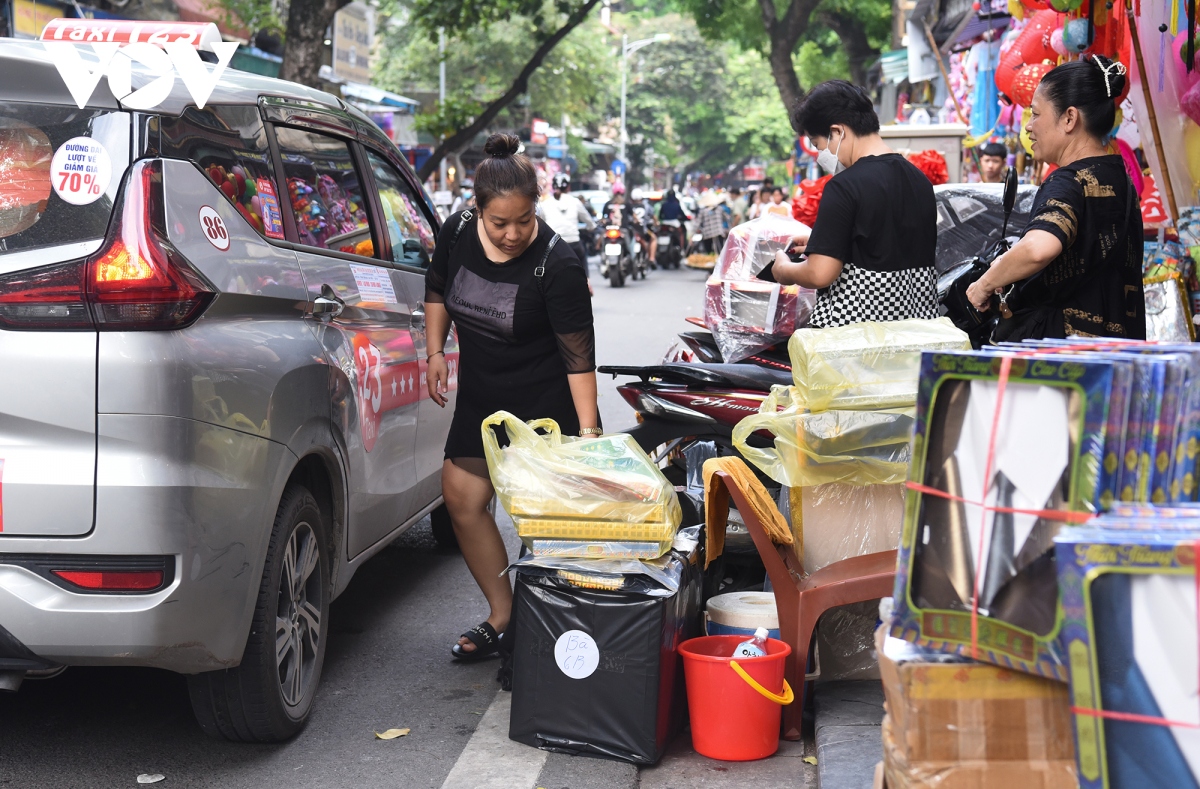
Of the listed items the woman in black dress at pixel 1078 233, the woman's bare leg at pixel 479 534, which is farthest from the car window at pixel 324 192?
the woman in black dress at pixel 1078 233

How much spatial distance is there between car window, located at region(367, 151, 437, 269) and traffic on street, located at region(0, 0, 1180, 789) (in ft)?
0.09

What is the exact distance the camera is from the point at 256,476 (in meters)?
3.25

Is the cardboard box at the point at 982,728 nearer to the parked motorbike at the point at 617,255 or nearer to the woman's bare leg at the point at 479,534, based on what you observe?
the woman's bare leg at the point at 479,534

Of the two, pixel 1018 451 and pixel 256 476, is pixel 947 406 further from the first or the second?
pixel 256 476

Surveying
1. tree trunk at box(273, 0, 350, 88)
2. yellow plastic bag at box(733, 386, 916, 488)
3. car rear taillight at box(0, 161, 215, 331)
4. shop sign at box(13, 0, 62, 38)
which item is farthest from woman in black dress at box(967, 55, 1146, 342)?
shop sign at box(13, 0, 62, 38)

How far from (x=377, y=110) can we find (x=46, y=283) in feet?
76.7

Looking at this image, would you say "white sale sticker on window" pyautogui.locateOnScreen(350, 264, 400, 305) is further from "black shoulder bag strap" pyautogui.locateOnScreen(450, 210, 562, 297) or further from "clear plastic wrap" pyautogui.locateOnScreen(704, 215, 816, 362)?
"clear plastic wrap" pyautogui.locateOnScreen(704, 215, 816, 362)

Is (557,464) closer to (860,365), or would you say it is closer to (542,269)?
(542,269)

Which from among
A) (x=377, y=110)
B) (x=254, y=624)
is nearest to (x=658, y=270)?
(x=377, y=110)

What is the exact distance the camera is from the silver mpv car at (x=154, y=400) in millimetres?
2928

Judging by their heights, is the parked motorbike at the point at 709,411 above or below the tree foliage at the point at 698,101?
below

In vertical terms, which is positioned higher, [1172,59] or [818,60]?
[818,60]

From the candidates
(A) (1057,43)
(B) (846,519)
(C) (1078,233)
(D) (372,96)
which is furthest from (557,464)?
(D) (372,96)

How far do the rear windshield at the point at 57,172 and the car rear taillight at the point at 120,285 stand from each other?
54 mm
